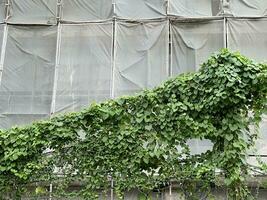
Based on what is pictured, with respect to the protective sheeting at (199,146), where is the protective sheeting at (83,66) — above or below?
above

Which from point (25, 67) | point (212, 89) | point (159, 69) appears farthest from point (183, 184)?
point (25, 67)

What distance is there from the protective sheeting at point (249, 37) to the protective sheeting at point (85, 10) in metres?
2.73

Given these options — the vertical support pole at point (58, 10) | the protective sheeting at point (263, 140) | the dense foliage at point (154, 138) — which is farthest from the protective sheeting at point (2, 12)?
the protective sheeting at point (263, 140)

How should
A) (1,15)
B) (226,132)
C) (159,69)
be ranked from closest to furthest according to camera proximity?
(226,132)
(159,69)
(1,15)

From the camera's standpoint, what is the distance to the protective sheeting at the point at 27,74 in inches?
394

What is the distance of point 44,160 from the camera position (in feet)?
26.2

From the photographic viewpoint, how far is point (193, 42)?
10242 mm

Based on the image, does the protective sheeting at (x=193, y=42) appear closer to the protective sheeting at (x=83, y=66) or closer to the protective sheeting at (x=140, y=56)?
the protective sheeting at (x=140, y=56)

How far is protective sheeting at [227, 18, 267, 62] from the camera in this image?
33.2 ft

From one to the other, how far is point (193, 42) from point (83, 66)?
2416mm

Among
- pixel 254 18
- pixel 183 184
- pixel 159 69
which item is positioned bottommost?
Result: pixel 183 184

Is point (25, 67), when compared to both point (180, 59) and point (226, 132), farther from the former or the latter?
point (226, 132)

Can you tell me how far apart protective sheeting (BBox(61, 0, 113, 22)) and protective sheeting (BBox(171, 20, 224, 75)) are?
1579mm

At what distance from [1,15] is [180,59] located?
4.17 metres
